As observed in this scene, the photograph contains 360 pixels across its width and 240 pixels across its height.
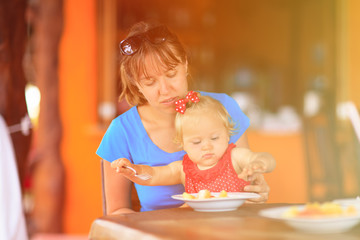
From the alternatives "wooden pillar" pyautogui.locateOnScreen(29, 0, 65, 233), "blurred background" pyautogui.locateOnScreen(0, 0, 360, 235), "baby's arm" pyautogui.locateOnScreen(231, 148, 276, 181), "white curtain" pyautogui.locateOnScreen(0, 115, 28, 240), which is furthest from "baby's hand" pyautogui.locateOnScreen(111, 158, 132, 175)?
"wooden pillar" pyautogui.locateOnScreen(29, 0, 65, 233)

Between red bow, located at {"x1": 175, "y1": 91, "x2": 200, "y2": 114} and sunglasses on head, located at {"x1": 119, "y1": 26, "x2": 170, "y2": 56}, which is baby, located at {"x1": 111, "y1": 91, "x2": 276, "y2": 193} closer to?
red bow, located at {"x1": 175, "y1": 91, "x2": 200, "y2": 114}

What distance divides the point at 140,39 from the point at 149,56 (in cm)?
6

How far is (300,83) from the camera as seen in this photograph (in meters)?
4.73

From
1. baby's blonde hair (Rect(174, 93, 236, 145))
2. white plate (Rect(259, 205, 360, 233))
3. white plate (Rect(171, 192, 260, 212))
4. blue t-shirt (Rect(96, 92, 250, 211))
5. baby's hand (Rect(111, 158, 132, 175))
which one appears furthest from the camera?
blue t-shirt (Rect(96, 92, 250, 211))

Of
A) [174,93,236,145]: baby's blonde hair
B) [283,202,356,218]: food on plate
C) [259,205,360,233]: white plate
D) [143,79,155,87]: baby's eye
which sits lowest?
[259,205,360,233]: white plate

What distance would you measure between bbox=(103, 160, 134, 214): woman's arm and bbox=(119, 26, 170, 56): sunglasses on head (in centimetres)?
33

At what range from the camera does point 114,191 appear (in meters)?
1.39

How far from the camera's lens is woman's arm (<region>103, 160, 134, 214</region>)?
4.54ft

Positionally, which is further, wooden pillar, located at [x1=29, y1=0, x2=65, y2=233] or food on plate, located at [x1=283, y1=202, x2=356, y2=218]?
wooden pillar, located at [x1=29, y1=0, x2=65, y2=233]

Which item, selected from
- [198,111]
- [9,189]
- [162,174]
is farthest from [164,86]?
[9,189]

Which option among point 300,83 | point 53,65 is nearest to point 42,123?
point 53,65

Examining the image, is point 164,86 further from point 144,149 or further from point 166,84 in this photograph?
point 144,149

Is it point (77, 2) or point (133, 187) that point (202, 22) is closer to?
point (77, 2)

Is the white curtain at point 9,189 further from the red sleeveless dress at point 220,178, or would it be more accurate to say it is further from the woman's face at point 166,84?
the red sleeveless dress at point 220,178
